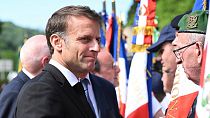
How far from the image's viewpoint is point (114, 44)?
9172mm

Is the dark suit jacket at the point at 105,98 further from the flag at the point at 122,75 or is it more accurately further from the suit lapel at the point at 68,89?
the flag at the point at 122,75

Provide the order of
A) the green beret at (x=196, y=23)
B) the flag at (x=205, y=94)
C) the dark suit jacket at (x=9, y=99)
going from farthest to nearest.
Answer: the dark suit jacket at (x=9, y=99), the green beret at (x=196, y=23), the flag at (x=205, y=94)

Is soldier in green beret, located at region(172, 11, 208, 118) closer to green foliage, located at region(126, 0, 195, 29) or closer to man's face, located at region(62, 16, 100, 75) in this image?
man's face, located at region(62, 16, 100, 75)

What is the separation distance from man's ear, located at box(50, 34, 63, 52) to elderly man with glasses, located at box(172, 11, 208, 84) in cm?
78

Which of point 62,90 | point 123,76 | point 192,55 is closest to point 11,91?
point 62,90

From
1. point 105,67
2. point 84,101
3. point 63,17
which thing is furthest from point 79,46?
point 105,67

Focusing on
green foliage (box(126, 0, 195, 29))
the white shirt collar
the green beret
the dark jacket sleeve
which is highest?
the green beret

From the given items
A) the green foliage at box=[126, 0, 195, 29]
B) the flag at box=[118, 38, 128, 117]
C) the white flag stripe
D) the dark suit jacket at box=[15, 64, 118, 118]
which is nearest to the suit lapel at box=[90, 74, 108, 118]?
the dark suit jacket at box=[15, 64, 118, 118]

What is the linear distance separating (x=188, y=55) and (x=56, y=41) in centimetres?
85

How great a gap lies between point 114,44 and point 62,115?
5728 millimetres

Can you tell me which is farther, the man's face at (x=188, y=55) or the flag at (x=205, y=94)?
the man's face at (x=188, y=55)

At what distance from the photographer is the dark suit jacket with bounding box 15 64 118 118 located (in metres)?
3.45

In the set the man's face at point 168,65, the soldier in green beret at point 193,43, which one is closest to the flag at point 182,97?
the soldier in green beret at point 193,43

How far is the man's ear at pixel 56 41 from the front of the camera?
147 inches
